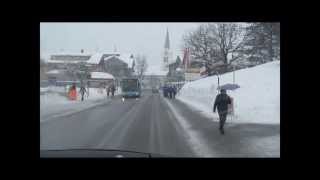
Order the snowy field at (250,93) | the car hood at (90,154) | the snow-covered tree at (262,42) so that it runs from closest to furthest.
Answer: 1. the car hood at (90,154)
2. the snow-covered tree at (262,42)
3. the snowy field at (250,93)

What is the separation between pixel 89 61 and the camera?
5391mm

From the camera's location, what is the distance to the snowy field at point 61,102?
4.93 meters

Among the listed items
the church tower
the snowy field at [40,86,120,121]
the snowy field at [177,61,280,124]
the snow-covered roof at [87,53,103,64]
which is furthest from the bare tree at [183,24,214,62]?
the snowy field at [40,86,120,121]

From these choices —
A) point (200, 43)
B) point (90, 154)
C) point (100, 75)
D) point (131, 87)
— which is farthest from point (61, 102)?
point (200, 43)

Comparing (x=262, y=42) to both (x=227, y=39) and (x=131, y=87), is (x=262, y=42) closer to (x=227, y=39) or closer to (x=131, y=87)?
(x=227, y=39)

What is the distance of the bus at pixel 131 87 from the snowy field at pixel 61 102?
4.9 inches

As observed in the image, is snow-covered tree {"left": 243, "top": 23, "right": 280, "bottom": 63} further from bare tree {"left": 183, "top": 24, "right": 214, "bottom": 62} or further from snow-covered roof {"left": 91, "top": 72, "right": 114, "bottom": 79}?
snow-covered roof {"left": 91, "top": 72, "right": 114, "bottom": 79}

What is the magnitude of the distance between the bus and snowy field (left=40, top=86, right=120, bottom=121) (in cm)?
12

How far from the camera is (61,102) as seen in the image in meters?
5.75

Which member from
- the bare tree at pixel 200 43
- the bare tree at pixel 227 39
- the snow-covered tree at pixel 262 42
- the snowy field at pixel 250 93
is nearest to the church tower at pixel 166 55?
the bare tree at pixel 200 43

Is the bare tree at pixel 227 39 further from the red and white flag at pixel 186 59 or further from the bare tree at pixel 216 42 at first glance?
the red and white flag at pixel 186 59
